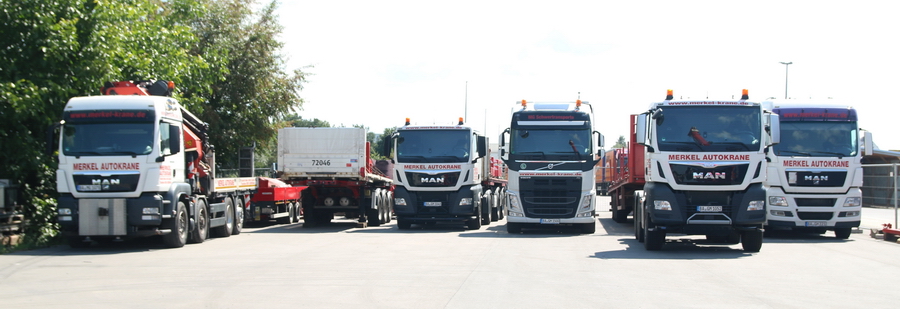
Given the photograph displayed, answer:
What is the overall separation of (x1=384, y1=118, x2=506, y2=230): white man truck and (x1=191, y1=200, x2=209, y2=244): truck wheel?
5.48m

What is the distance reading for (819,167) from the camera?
703 inches

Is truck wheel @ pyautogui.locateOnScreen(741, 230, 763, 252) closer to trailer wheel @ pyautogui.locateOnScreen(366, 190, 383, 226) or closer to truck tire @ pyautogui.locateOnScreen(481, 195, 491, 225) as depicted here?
truck tire @ pyautogui.locateOnScreen(481, 195, 491, 225)

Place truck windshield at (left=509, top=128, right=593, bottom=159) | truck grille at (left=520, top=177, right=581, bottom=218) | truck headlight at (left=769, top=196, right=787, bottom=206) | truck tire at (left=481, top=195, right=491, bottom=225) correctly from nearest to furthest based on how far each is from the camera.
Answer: truck headlight at (left=769, top=196, right=787, bottom=206) → truck grille at (left=520, top=177, right=581, bottom=218) → truck windshield at (left=509, top=128, right=593, bottom=159) → truck tire at (left=481, top=195, right=491, bottom=225)

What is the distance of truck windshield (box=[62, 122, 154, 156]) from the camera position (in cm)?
1509

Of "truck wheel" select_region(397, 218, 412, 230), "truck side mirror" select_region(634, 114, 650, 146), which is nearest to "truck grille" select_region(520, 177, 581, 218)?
"truck wheel" select_region(397, 218, 412, 230)

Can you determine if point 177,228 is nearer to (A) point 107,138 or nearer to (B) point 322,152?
(A) point 107,138

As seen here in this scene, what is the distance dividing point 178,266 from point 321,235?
7663 mm

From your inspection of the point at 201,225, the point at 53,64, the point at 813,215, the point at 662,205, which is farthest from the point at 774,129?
the point at 53,64

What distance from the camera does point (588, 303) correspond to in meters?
8.52

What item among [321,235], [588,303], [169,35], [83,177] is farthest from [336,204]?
[588,303]

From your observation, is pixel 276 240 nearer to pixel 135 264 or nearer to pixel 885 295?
pixel 135 264

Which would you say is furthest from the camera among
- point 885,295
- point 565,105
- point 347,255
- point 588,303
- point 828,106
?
point 565,105

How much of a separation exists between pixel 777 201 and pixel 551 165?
17.7 ft

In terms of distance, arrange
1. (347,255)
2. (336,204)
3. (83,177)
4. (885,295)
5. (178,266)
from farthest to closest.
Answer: (336,204) → (83,177) → (347,255) → (178,266) → (885,295)
